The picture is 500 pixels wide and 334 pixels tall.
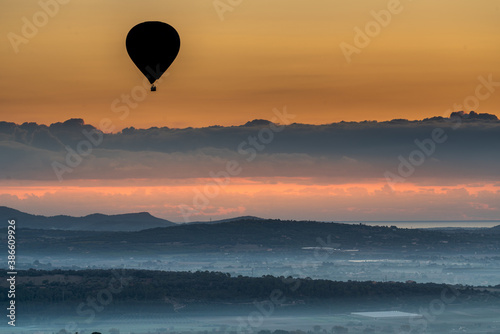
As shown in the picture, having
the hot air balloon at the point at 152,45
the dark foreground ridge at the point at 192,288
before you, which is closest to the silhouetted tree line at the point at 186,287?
the dark foreground ridge at the point at 192,288

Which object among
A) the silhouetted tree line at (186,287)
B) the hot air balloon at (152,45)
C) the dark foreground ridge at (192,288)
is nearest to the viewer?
the hot air balloon at (152,45)

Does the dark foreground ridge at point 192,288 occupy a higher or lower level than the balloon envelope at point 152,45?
higher

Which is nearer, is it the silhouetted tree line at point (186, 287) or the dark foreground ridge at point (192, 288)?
the silhouetted tree line at point (186, 287)

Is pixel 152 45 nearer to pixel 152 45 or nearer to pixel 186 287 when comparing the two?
pixel 152 45

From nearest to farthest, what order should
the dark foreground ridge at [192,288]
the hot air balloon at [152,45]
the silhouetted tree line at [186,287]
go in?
the hot air balloon at [152,45]
the silhouetted tree line at [186,287]
the dark foreground ridge at [192,288]

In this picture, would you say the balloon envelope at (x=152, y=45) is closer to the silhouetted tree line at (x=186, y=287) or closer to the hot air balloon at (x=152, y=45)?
the hot air balloon at (x=152, y=45)

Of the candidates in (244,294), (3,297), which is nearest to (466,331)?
(244,294)

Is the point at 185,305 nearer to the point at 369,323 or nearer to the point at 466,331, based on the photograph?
the point at 369,323

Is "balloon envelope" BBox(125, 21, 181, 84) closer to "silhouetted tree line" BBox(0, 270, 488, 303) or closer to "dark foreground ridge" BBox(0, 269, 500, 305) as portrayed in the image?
"dark foreground ridge" BBox(0, 269, 500, 305)

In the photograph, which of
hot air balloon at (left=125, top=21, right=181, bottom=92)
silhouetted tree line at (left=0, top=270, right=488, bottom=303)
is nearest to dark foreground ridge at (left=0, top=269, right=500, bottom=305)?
silhouetted tree line at (left=0, top=270, right=488, bottom=303)
